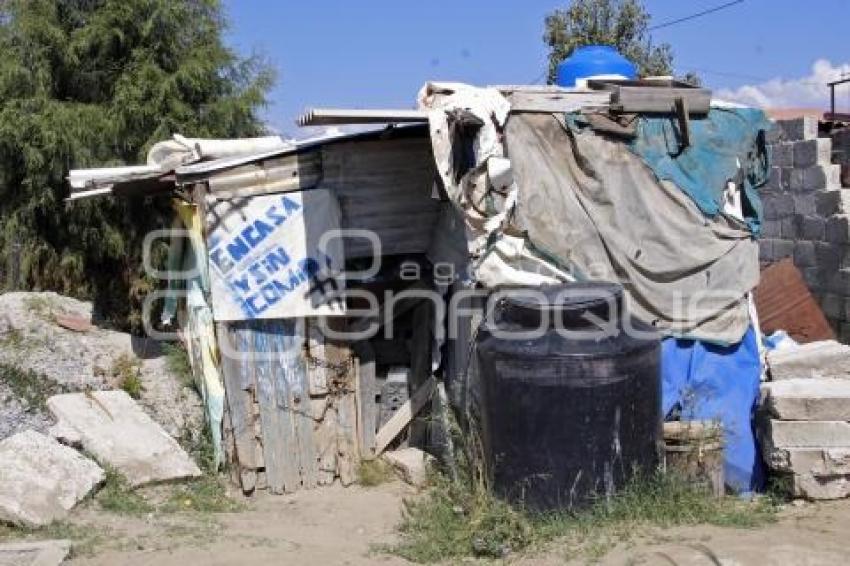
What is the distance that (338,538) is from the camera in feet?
21.1

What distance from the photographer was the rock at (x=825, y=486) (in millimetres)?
6254

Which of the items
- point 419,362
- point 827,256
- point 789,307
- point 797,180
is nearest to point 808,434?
point 789,307

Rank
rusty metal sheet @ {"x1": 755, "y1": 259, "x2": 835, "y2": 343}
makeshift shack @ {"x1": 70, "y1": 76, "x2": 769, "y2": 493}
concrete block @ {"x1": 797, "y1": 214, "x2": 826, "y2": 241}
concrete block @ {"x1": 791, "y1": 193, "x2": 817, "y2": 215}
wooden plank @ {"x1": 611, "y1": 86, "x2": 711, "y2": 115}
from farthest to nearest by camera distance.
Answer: concrete block @ {"x1": 791, "y1": 193, "x2": 817, "y2": 215}, concrete block @ {"x1": 797, "y1": 214, "x2": 826, "y2": 241}, rusty metal sheet @ {"x1": 755, "y1": 259, "x2": 835, "y2": 343}, wooden plank @ {"x1": 611, "y1": 86, "x2": 711, "y2": 115}, makeshift shack @ {"x1": 70, "y1": 76, "x2": 769, "y2": 493}

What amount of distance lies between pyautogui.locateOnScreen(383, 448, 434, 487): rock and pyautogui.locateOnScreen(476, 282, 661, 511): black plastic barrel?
1457mm

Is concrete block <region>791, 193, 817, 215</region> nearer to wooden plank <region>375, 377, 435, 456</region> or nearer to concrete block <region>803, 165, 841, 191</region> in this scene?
concrete block <region>803, 165, 841, 191</region>

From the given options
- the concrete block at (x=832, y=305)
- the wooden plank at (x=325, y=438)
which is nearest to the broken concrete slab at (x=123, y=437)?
the wooden plank at (x=325, y=438)

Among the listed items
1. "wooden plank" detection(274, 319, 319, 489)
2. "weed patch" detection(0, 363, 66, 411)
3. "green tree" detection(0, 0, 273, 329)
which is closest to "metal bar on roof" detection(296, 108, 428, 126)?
"wooden plank" detection(274, 319, 319, 489)

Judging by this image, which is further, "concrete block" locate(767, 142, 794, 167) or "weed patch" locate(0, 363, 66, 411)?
"concrete block" locate(767, 142, 794, 167)

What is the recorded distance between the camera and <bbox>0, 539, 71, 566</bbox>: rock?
224 inches

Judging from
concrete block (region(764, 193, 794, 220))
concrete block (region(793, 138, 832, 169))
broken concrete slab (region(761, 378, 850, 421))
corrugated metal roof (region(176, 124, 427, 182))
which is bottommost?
broken concrete slab (region(761, 378, 850, 421))

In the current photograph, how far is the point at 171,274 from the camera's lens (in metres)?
8.52

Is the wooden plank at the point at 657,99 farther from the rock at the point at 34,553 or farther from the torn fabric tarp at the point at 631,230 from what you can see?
the rock at the point at 34,553

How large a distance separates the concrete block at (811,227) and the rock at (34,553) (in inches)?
269

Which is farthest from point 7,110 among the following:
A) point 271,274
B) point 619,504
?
point 619,504
